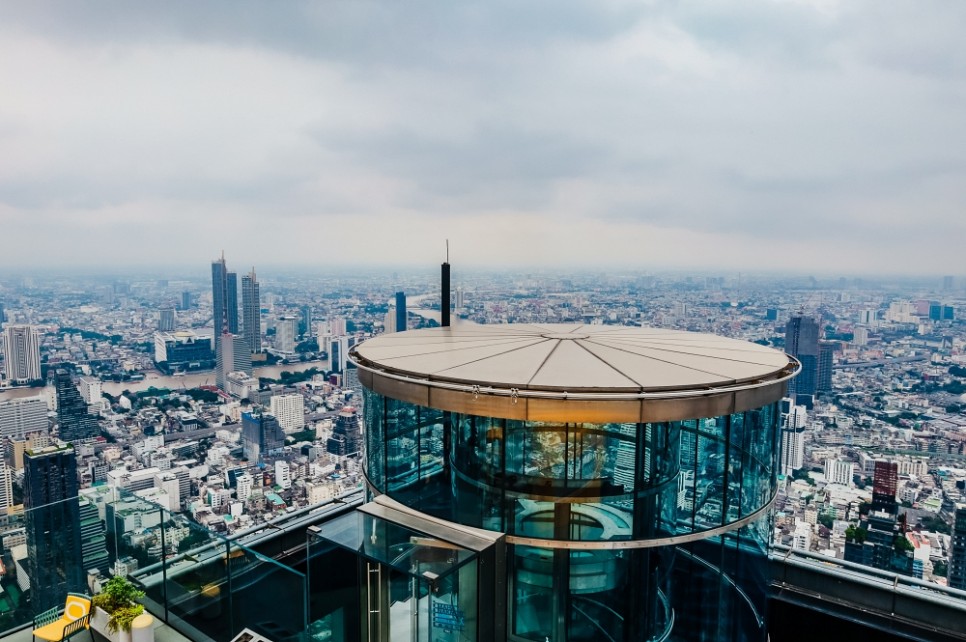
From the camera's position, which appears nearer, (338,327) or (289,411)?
(289,411)

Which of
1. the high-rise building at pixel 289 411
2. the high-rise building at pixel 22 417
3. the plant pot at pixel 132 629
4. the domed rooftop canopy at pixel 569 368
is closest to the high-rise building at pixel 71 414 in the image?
the high-rise building at pixel 22 417

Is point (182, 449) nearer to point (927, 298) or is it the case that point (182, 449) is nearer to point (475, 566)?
point (475, 566)

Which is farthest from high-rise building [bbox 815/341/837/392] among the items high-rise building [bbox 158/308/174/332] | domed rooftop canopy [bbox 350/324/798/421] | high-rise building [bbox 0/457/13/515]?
high-rise building [bbox 158/308/174/332]

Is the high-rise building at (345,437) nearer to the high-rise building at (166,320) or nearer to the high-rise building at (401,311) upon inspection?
the high-rise building at (401,311)

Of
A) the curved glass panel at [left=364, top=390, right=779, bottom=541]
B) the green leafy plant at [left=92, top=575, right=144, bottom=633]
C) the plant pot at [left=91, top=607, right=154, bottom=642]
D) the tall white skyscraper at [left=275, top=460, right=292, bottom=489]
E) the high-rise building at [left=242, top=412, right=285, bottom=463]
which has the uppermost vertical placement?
the curved glass panel at [left=364, top=390, right=779, bottom=541]

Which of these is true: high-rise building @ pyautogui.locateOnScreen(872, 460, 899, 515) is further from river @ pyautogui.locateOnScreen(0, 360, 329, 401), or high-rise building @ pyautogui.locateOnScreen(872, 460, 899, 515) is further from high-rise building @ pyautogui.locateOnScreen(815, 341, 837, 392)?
river @ pyautogui.locateOnScreen(0, 360, 329, 401)

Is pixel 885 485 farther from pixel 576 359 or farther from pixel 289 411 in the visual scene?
pixel 289 411

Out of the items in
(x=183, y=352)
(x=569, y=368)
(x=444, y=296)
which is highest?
(x=444, y=296)

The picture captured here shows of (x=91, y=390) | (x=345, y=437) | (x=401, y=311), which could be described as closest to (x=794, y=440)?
(x=401, y=311)
